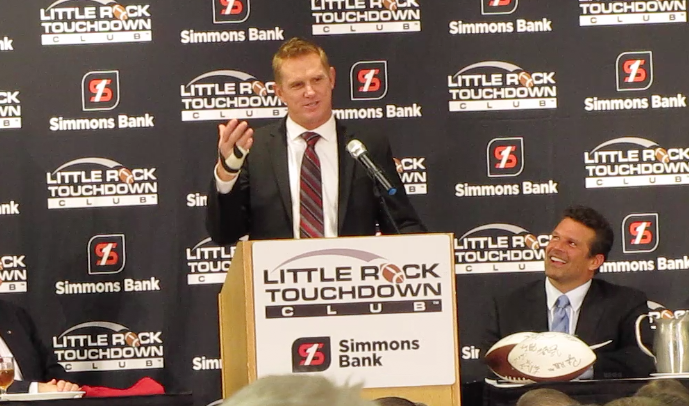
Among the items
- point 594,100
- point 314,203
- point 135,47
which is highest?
point 135,47

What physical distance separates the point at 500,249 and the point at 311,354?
2765 millimetres

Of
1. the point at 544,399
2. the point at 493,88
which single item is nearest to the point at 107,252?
the point at 493,88

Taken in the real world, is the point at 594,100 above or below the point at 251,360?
above

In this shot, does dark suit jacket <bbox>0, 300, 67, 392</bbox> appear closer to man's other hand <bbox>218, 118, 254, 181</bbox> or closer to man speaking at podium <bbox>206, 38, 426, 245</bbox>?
man speaking at podium <bbox>206, 38, 426, 245</bbox>

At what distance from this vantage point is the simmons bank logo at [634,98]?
5699mm

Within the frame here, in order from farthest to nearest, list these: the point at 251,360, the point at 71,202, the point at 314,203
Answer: the point at 71,202 < the point at 314,203 < the point at 251,360

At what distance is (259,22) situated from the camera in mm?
5633

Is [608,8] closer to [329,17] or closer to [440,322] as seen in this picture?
[329,17]

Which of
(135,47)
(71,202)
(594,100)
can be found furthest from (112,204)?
(594,100)

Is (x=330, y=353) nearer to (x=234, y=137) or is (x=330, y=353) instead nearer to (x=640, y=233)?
(x=234, y=137)

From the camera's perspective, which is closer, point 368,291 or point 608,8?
point 368,291

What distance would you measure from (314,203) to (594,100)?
2.28m

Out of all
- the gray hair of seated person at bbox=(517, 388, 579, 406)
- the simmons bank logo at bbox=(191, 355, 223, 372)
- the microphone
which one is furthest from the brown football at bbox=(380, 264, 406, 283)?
the simmons bank logo at bbox=(191, 355, 223, 372)

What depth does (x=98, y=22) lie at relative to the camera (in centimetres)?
564
